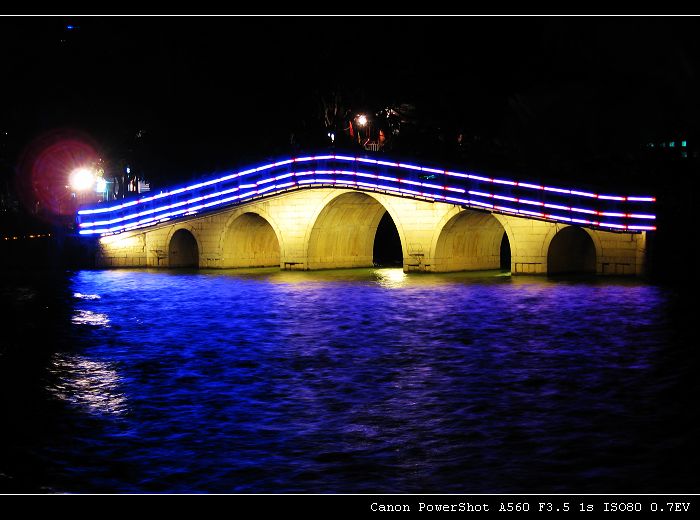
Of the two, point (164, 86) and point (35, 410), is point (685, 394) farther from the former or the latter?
point (164, 86)

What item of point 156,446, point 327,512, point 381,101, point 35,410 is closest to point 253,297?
point 35,410

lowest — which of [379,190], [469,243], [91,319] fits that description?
[91,319]

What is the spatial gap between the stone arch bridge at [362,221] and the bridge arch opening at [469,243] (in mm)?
55

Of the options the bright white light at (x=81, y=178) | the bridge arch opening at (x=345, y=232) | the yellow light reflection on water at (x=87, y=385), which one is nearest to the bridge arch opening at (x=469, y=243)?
the bridge arch opening at (x=345, y=232)

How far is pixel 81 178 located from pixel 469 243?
26702 mm

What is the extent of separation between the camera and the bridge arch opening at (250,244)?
4566 centimetres

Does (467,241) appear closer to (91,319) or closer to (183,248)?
(183,248)

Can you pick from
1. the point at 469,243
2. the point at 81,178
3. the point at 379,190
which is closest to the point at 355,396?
the point at 379,190

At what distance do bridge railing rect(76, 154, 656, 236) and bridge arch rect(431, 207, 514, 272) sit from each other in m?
1.02

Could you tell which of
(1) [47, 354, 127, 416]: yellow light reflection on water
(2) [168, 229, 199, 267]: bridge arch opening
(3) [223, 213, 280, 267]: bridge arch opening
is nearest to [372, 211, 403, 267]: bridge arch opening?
(3) [223, 213, 280, 267]: bridge arch opening

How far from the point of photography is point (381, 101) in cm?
5709

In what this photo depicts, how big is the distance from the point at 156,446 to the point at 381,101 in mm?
45747

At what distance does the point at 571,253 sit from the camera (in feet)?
127

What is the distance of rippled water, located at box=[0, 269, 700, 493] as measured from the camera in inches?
455
